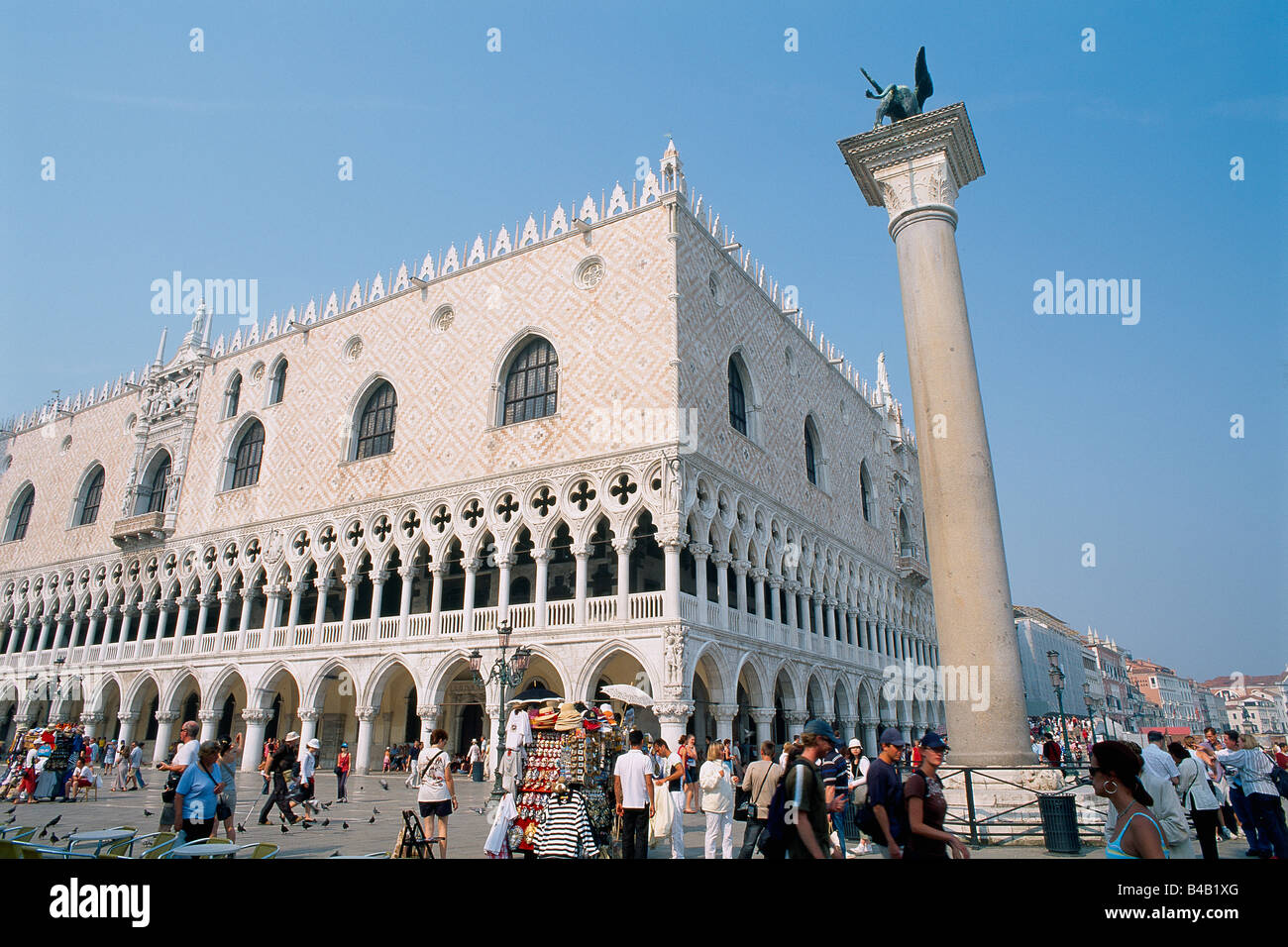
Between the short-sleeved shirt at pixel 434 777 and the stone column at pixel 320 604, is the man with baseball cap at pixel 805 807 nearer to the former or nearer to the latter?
the short-sleeved shirt at pixel 434 777

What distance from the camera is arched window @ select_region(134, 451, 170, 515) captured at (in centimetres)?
2655

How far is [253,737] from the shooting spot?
66.7 feet

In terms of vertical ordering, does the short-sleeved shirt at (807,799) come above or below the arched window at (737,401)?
below

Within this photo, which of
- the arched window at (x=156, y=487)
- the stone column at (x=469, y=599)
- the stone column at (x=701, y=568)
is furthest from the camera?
the arched window at (x=156, y=487)

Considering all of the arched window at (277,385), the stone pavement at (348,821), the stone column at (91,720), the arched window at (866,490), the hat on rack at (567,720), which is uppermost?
the arched window at (277,385)

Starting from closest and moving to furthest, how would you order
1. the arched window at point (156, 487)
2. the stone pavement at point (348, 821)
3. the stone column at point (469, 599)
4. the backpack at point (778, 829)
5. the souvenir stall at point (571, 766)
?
the backpack at point (778, 829) < the souvenir stall at point (571, 766) < the stone pavement at point (348, 821) < the stone column at point (469, 599) < the arched window at point (156, 487)

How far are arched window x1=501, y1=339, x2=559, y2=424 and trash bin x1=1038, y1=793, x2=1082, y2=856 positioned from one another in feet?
45.6

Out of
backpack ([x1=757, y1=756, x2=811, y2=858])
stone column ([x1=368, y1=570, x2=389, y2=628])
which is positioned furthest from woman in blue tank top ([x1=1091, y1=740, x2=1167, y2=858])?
stone column ([x1=368, y1=570, x2=389, y2=628])

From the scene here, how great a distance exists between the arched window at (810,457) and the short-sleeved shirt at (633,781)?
18.7m

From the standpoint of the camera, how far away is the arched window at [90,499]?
2823cm

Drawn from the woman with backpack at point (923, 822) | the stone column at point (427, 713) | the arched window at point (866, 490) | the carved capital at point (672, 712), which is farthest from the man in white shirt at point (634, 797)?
the arched window at point (866, 490)
